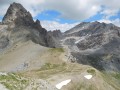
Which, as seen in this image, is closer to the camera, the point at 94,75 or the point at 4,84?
the point at 4,84

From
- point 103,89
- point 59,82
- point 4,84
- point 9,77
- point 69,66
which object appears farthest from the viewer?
point 69,66

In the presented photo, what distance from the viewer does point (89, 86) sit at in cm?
14275

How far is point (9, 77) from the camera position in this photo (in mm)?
80625

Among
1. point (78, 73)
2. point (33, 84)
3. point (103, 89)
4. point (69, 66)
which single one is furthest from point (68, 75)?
point (33, 84)

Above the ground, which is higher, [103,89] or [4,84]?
[4,84]

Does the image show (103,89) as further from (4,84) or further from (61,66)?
(4,84)

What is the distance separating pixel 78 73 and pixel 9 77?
74.7m

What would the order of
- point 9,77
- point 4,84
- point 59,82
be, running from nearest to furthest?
point 4,84 → point 9,77 → point 59,82

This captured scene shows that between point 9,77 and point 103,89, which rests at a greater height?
point 9,77

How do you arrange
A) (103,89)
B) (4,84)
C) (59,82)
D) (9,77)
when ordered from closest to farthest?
(4,84)
(9,77)
(59,82)
(103,89)

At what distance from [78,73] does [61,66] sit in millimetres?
42484

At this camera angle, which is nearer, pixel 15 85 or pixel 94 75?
pixel 15 85

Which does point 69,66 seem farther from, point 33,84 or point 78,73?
point 33,84

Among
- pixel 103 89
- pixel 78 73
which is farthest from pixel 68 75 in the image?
pixel 103 89
